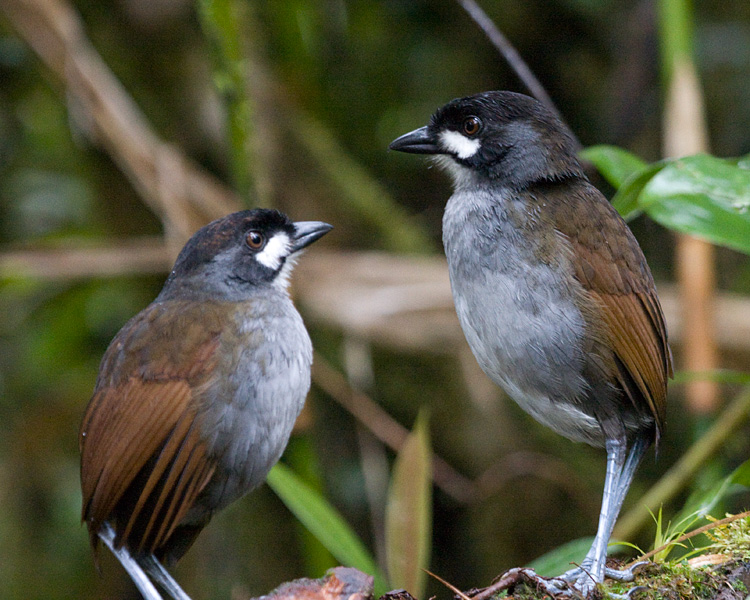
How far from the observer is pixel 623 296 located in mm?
2402

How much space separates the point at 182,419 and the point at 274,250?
75 centimetres

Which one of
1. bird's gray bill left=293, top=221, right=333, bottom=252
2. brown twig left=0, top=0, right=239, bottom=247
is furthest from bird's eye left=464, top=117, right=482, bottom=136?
brown twig left=0, top=0, right=239, bottom=247

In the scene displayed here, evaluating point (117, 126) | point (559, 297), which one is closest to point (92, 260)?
point (117, 126)

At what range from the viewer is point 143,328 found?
8.77 ft

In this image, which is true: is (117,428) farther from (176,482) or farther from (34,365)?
(34,365)

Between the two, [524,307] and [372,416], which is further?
[372,416]

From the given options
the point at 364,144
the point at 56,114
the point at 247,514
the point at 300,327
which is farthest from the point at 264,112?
the point at 300,327

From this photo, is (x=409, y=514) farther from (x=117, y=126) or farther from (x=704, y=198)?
(x=117, y=126)

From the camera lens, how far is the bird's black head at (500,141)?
2525mm

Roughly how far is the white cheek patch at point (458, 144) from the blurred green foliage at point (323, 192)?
7.85ft

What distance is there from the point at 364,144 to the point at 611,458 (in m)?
4.20

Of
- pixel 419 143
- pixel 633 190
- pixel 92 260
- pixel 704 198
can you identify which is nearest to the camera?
pixel 633 190

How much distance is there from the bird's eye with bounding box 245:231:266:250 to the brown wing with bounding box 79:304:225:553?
0.39 metres

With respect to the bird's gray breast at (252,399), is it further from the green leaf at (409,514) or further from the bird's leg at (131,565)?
the green leaf at (409,514)
